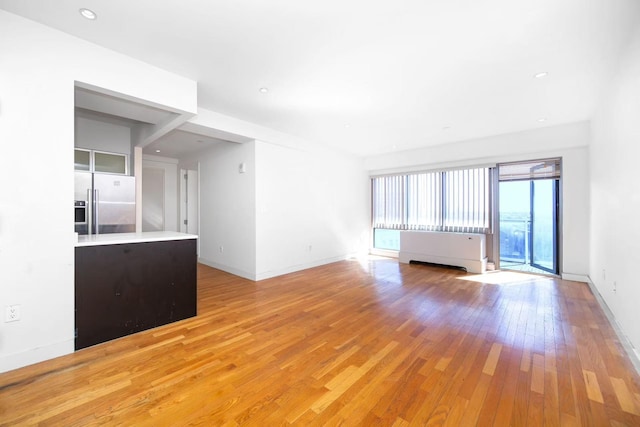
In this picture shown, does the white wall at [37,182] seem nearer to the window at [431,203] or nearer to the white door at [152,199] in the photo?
the white door at [152,199]

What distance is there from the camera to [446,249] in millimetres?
5379

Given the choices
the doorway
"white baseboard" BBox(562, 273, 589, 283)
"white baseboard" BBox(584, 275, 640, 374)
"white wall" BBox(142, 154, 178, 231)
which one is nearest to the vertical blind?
the doorway

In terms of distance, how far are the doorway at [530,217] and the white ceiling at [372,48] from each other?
1.39 m

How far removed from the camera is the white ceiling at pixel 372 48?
1880mm

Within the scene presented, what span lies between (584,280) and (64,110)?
7.23m

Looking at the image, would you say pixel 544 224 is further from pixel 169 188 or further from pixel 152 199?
pixel 152 199

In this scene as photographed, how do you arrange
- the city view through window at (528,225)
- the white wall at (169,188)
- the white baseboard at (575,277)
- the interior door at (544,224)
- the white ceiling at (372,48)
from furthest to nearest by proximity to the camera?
the white wall at (169,188)
the city view through window at (528,225)
the interior door at (544,224)
the white baseboard at (575,277)
the white ceiling at (372,48)

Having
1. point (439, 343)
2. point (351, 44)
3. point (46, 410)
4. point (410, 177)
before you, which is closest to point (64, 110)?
point (46, 410)

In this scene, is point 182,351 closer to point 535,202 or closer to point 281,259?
point 281,259

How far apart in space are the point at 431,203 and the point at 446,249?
1.22 metres

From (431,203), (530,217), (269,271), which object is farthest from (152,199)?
(530,217)

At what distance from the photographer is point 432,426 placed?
4.69 ft

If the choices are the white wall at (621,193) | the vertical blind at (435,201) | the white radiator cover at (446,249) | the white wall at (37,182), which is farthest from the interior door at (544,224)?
the white wall at (37,182)

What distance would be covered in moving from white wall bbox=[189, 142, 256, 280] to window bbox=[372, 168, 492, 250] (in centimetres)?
385
